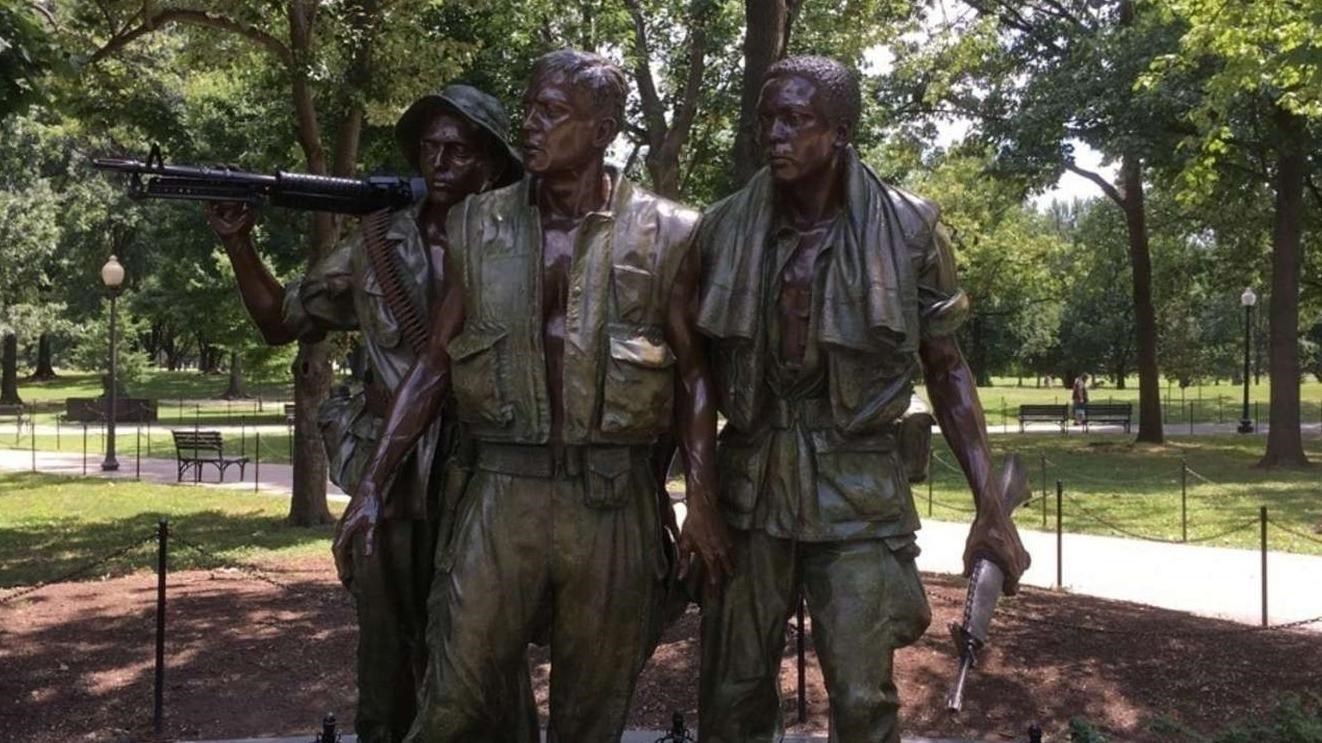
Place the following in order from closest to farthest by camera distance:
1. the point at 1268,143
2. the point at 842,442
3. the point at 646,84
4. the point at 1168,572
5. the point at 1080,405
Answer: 1. the point at 842,442
2. the point at 1168,572
3. the point at 646,84
4. the point at 1268,143
5. the point at 1080,405

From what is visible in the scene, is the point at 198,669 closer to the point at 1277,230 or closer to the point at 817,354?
the point at 817,354

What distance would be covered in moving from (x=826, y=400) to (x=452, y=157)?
52.1 inches

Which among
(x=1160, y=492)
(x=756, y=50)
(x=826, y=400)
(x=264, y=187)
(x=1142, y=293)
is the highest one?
(x=756, y=50)

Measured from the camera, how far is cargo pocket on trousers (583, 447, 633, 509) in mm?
3172

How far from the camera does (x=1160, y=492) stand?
57.5 feet

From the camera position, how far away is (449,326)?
3357mm

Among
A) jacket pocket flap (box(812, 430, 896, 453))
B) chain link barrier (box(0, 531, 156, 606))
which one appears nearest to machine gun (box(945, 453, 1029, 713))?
jacket pocket flap (box(812, 430, 896, 453))

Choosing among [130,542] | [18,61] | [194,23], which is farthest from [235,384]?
[18,61]

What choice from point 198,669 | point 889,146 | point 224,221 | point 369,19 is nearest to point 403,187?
point 224,221

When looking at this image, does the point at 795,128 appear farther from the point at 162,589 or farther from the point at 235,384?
the point at 235,384

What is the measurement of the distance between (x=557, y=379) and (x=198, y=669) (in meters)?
5.30

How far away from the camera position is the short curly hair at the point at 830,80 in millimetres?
3221

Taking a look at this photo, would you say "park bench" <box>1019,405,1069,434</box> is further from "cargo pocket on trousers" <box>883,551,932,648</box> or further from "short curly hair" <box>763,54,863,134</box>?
"short curly hair" <box>763,54,863,134</box>

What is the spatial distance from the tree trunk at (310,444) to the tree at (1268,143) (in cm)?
1005
